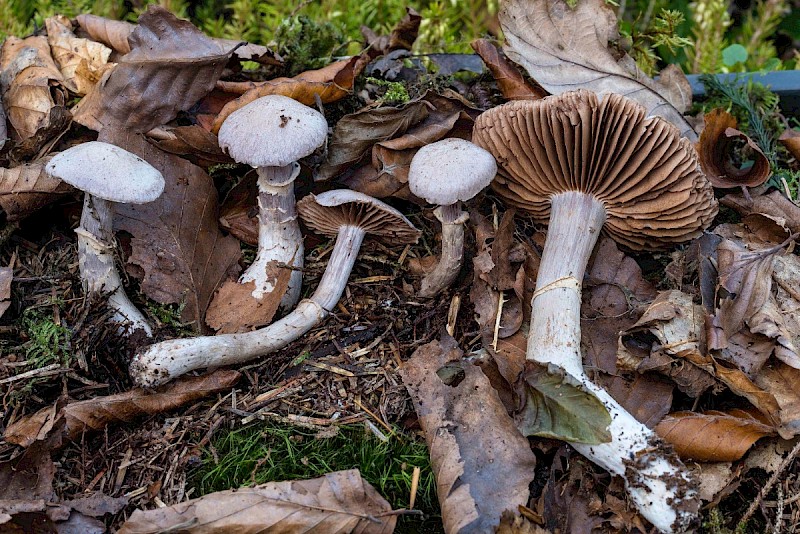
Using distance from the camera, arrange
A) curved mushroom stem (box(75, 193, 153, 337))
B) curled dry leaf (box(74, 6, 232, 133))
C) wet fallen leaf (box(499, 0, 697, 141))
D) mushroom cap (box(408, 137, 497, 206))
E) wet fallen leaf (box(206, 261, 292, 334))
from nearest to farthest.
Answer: mushroom cap (box(408, 137, 497, 206))
curved mushroom stem (box(75, 193, 153, 337))
wet fallen leaf (box(206, 261, 292, 334))
curled dry leaf (box(74, 6, 232, 133))
wet fallen leaf (box(499, 0, 697, 141))

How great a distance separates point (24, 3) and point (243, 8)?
1.79 meters

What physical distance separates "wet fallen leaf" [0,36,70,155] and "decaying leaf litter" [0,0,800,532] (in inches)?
0.6

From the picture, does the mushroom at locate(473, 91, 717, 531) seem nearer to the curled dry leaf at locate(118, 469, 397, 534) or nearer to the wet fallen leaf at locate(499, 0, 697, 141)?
the wet fallen leaf at locate(499, 0, 697, 141)

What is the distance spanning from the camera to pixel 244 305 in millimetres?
3189

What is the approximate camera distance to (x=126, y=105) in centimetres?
332

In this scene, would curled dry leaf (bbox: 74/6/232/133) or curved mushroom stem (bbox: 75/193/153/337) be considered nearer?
curved mushroom stem (bbox: 75/193/153/337)

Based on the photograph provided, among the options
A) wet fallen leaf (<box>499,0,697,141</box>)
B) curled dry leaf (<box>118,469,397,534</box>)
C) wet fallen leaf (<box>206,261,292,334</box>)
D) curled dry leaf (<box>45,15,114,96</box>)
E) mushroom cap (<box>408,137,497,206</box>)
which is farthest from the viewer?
curled dry leaf (<box>45,15,114,96</box>)

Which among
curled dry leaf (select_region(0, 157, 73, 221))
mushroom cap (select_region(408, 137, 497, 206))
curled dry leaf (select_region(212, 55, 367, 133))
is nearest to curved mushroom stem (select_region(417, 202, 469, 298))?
mushroom cap (select_region(408, 137, 497, 206))

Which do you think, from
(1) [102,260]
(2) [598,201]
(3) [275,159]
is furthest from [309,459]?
(2) [598,201]

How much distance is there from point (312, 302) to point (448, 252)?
67 cm

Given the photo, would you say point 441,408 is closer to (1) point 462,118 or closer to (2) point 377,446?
(2) point 377,446

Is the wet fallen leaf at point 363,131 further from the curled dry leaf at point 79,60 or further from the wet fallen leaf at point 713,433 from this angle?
the wet fallen leaf at point 713,433

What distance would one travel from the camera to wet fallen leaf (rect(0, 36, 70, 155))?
11.0 ft

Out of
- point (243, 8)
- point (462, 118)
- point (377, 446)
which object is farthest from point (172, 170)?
point (243, 8)
